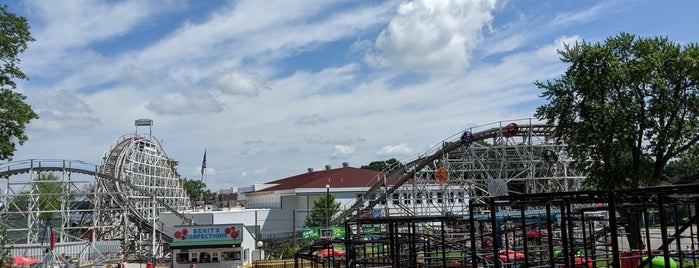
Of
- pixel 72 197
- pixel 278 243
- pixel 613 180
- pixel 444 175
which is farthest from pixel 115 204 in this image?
pixel 613 180

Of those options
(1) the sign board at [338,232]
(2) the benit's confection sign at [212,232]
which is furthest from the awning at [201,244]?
(1) the sign board at [338,232]

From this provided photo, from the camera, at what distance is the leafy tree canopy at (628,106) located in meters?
28.2

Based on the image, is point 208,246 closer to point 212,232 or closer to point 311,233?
point 212,232

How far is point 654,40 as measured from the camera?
29.9m

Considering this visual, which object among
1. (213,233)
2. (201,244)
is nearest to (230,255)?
(213,233)

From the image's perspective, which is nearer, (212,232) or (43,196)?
(212,232)

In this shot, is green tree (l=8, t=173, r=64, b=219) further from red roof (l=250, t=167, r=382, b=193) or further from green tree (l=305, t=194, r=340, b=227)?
red roof (l=250, t=167, r=382, b=193)

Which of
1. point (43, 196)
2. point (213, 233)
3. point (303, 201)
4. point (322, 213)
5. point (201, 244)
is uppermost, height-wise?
point (43, 196)

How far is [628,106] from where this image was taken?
28953 millimetres

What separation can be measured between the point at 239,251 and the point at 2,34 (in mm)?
19002

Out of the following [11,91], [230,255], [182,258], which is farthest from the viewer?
[230,255]

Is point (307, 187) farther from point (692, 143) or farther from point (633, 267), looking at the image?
point (633, 267)

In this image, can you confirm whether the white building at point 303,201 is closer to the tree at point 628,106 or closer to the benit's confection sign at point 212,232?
the benit's confection sign at point 212,232

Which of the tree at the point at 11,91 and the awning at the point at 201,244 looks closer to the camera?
the tree at the point at 11,91
